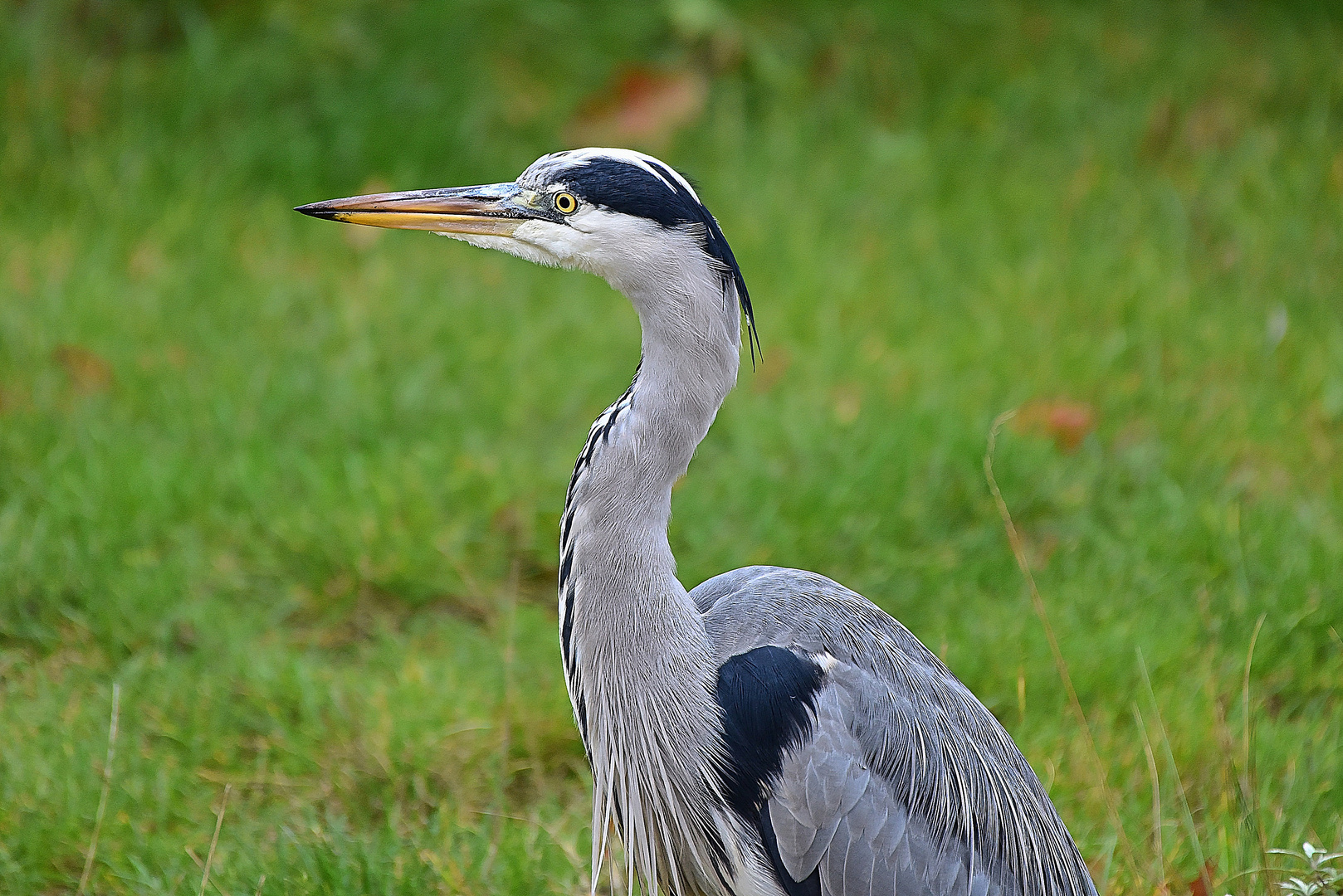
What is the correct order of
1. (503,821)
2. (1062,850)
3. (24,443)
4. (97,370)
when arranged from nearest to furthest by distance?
(1062,850) < (503,821) < (24,443) < (97,370)

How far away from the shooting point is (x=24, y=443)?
178 inches

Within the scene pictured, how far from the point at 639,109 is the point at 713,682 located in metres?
4.29

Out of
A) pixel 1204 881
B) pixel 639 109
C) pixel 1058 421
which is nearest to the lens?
pixel 1204 881

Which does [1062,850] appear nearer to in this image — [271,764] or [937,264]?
[271,764]

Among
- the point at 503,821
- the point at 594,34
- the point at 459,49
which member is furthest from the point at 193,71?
the point at 503,821

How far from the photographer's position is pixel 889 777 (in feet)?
8.79

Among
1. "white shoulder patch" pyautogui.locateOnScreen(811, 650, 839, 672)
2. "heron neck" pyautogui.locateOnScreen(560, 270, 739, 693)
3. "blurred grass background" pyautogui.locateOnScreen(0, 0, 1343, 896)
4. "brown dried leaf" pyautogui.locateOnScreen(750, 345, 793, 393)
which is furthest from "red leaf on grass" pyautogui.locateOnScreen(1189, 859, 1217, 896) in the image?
"brown dried leaf" pyautogui.locateOnScreen(750, 345, 793, 393)

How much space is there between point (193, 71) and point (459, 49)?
3.80ft

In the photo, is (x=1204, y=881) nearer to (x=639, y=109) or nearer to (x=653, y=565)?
(x=653, y=565)

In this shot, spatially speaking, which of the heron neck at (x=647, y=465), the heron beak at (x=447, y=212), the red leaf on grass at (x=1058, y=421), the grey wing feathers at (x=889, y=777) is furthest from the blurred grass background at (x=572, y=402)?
the heron beak at (x=447, y=212)

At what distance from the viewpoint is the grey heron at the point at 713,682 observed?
2662 mm

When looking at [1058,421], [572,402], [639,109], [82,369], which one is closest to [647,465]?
[572,402]

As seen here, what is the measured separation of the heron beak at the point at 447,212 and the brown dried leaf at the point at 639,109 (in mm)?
3597

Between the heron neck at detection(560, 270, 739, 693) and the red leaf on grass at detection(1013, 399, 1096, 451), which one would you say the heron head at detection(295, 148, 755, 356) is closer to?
the heron neck at detection(560, 270, 739, 693)
